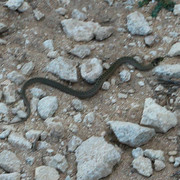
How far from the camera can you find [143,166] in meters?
4.58

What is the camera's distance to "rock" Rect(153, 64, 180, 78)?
5.65 metres

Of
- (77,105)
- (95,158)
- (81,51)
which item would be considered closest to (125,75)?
(81,51)

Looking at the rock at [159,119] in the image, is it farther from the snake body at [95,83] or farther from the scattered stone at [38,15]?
the scattered stone at [38,15]

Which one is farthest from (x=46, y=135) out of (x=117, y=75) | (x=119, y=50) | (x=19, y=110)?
(x=119, y=50)

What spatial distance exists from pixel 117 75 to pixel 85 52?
0.69 metres

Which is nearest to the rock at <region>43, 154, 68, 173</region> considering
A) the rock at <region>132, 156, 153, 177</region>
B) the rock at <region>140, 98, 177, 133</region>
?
the rock at <region>132, 156, 153, 177</region>

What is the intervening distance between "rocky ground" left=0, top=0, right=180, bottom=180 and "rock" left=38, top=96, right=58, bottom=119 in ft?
0.05

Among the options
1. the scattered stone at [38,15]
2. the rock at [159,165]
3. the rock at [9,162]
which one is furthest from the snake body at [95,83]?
the rock at [159,165]

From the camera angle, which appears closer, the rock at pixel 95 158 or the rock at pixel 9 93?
the rock at pixel 95 158

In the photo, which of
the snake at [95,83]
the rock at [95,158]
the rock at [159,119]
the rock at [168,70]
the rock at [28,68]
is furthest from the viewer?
the rock at [28,68]

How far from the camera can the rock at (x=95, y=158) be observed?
4.50 metres

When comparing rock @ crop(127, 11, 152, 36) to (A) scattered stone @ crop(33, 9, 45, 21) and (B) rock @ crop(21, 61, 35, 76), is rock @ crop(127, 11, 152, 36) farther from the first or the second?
(B) rock @ crop(21, 61, 35, 76)

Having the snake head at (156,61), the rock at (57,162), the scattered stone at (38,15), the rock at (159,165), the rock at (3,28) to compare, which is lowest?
the snake head at (156,61)

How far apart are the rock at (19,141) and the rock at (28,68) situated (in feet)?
4.58
